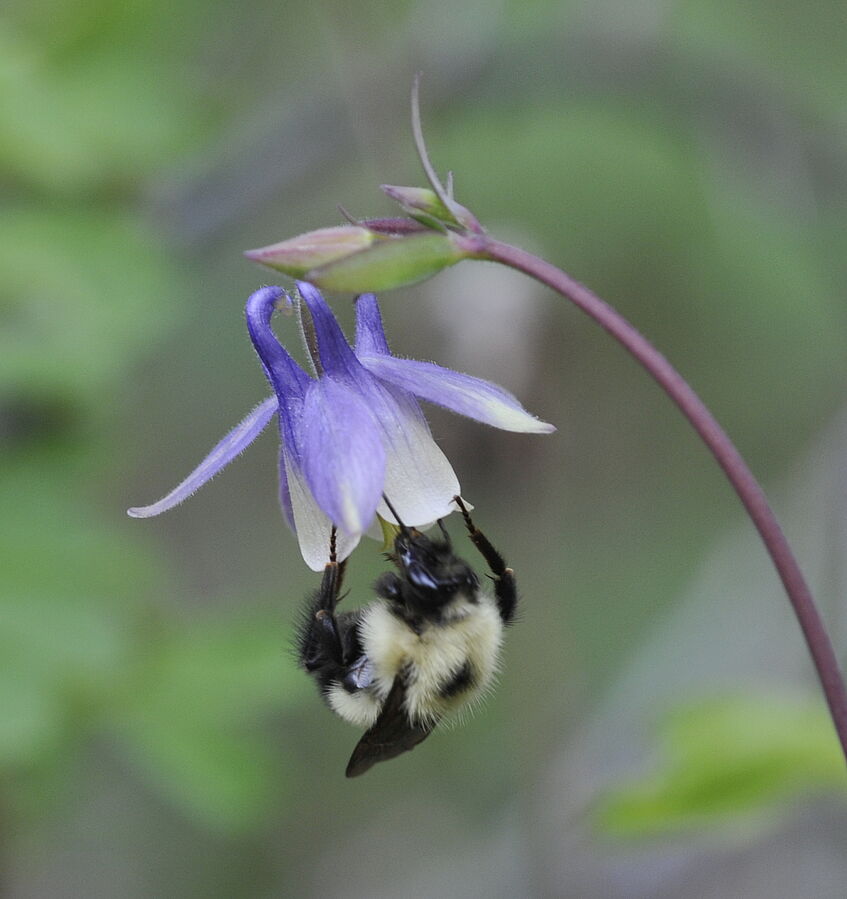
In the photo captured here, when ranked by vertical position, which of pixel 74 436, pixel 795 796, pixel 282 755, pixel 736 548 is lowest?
pixel 282 755

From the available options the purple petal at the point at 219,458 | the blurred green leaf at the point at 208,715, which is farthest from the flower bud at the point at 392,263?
the blurred green leaf at the point at 208,715

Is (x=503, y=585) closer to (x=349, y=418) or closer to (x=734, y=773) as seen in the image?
(x=349, y=418)

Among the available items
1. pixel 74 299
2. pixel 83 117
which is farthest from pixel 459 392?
pixel 83 117

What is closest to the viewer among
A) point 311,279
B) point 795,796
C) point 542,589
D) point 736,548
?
point 311,279

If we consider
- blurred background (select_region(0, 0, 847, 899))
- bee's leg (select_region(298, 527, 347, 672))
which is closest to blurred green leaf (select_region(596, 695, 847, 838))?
blurred background (select_region(0, 0, 847, 899))

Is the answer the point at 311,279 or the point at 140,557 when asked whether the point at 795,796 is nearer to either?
the point at 140,557

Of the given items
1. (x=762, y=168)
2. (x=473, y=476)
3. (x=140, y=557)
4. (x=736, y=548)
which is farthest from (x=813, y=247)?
(x=140, y=557)

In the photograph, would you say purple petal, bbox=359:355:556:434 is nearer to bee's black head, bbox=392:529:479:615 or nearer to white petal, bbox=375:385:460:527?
white petal, bbox=375:385:460:527
